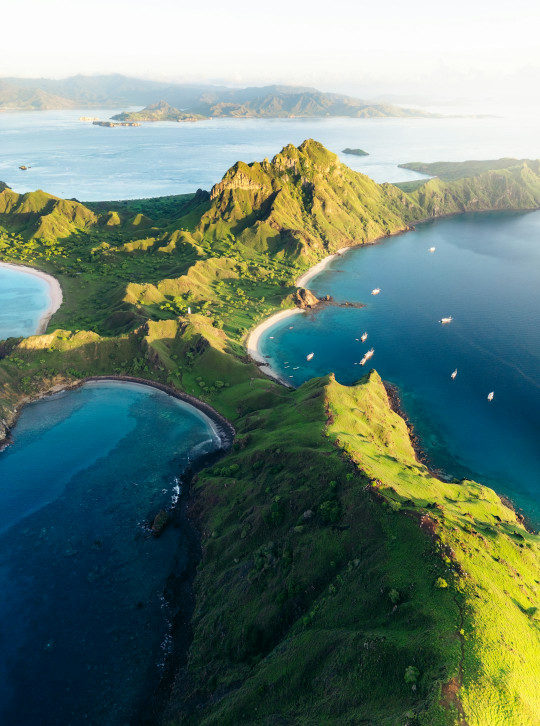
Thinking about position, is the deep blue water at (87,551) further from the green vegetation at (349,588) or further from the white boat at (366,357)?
the white boat at (366,357)

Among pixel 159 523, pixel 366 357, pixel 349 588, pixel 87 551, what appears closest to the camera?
pixel 349 588

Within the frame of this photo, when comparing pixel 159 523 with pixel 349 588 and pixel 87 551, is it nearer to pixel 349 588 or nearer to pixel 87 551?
pixel 87 551

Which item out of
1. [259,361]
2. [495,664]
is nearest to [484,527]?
[495,664]

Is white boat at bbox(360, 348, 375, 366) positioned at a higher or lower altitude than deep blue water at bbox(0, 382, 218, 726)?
higher

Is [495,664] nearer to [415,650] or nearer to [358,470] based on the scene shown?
[415,650]

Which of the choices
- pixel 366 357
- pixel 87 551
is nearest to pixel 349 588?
pixel 87 551

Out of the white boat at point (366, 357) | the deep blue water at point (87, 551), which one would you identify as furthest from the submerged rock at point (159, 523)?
the white boat at point (366, 357)

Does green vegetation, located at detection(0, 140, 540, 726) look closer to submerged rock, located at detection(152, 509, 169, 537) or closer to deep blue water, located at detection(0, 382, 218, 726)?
submerged rock, located at detection(152, 509, 169, 537)

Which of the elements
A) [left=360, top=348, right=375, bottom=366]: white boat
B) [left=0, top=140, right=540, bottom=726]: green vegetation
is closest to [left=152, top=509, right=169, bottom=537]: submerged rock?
[left=0, top=140, right=540, bottom=726]: green vegetation
